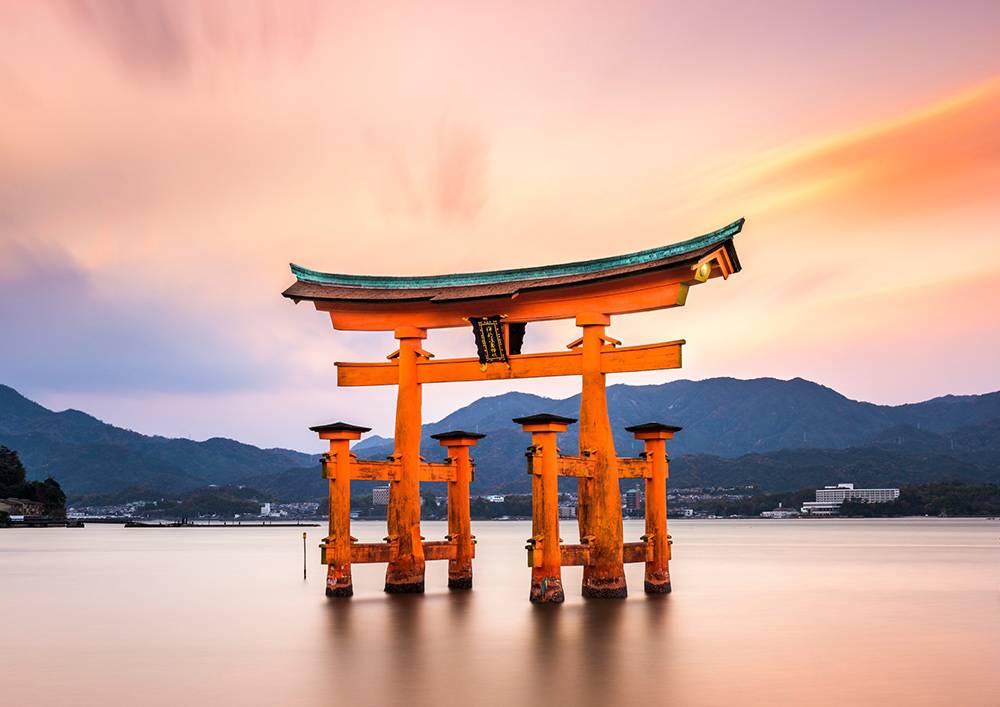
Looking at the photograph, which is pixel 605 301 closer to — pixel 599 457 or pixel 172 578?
pixel 599 457

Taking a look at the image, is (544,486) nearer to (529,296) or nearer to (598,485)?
(598,485)

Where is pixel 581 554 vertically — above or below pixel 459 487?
below

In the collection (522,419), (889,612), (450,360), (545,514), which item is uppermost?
(450,360)

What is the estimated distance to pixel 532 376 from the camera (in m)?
25.4

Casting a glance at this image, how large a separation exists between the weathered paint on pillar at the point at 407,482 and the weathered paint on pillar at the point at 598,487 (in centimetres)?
432

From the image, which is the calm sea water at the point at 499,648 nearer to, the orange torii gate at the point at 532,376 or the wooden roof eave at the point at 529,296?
the orange torii gate at the point at 532,376

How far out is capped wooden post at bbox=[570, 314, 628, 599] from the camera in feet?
77.4

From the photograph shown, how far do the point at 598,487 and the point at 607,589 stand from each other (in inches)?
96.2

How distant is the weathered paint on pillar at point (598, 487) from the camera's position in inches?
929

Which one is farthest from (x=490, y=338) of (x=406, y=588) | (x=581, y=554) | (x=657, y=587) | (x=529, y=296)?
(x=657, y=587)

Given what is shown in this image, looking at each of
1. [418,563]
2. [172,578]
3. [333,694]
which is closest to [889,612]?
[418,563]

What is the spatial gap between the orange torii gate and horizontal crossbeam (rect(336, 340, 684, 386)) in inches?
1.1

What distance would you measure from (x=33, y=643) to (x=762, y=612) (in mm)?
18245

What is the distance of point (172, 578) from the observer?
161 feet
